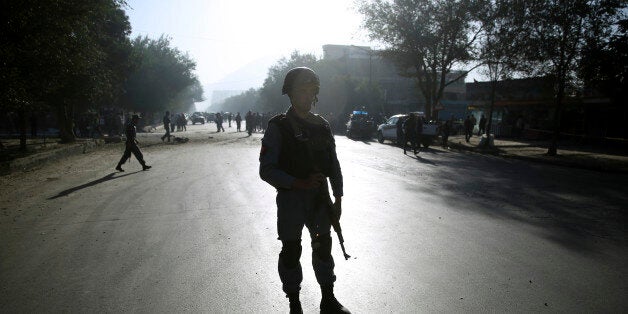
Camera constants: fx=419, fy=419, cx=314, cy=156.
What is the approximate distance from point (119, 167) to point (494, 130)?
30.6 m

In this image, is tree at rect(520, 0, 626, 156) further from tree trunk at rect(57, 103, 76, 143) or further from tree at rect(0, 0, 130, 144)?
tree trunk at rect(57, 103, 76, 143)

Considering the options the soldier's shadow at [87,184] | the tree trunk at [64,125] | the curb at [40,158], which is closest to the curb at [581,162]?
the soldier's shadow at [87,184]

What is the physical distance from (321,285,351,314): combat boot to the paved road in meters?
0.20

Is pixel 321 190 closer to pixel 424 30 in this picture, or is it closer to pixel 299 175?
pixel 299 175

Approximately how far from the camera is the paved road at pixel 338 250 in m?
3.42

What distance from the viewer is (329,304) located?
10.2 feet

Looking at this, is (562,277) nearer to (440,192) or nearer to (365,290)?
(365,290)

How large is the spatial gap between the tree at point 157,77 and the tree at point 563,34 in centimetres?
3432

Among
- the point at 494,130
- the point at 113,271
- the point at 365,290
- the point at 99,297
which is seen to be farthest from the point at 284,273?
the point at 494,130

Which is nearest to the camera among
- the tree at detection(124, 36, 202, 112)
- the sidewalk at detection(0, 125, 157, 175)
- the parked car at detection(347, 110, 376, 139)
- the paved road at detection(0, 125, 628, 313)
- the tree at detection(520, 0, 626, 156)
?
the paved road at detection(0, 125, 628, 313)

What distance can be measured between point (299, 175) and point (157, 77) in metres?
45.4

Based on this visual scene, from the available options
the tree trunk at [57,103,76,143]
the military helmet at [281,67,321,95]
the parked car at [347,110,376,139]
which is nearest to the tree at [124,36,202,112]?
the tree trunk at [57,103,76,143]

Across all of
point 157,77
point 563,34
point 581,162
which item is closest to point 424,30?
point 563,34

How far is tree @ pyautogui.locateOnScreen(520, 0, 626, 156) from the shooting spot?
51.6 ft
